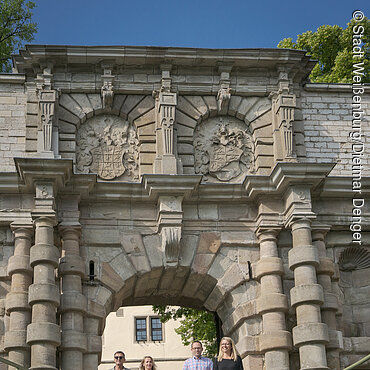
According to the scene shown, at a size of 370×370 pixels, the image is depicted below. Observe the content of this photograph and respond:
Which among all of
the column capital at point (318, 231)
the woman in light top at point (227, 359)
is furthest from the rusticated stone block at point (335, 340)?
the woman in light top at point (227, 359)

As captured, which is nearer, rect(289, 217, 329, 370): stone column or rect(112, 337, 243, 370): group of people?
rect(112, 337, 243, 370): group of people

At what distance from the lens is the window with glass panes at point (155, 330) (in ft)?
123

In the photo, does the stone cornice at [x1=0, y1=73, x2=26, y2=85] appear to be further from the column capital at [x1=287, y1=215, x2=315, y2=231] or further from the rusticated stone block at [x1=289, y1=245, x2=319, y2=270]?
the rusticated stone block at [x1=289, y1=245, x2=319, y2=270]

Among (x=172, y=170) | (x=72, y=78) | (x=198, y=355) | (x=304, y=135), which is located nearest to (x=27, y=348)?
(x=198, y=355)

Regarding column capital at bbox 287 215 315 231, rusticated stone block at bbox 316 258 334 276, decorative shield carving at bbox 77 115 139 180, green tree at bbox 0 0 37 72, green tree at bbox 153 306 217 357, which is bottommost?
rusticated stone block at bbox 316 258 334 276

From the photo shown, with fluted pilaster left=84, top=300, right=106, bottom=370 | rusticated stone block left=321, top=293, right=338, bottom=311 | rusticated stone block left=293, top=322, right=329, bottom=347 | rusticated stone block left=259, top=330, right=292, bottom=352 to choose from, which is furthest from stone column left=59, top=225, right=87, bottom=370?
rusticated stone block left=321, top=293, right=338, bottom=311

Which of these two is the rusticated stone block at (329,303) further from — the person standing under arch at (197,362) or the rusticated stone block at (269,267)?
the person standing under arch at (197,362)

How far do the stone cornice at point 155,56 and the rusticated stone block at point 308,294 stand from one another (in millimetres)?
4688

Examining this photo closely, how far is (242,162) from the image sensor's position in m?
17.2

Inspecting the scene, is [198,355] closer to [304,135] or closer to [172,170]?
[172,170]

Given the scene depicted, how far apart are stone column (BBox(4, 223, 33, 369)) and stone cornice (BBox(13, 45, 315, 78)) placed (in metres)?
3.44

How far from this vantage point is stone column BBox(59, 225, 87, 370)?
15016 mm

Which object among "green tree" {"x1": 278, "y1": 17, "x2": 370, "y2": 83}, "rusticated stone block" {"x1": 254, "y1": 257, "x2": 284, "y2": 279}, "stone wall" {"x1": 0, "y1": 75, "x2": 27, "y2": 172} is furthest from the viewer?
"green tree" {"x1": 278, "y1": 17, "x2": 370, "y2": 83}

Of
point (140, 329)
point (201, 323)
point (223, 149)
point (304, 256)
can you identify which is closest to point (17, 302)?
point (223, 149)
